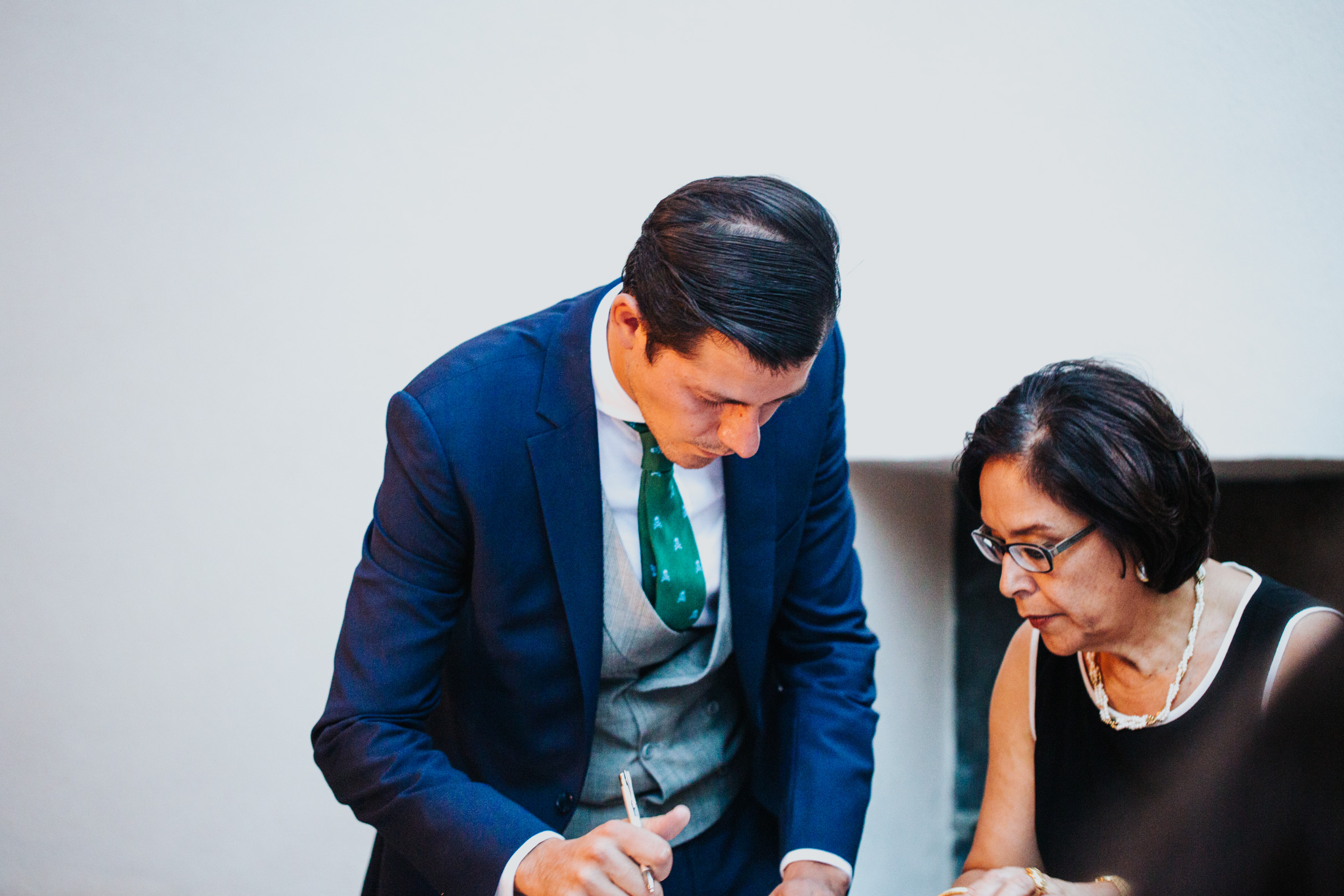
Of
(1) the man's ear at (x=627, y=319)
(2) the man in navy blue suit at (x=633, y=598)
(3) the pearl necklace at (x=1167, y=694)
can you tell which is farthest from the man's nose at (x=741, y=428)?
(3) the pearl necklace at (x=1167, y=694)

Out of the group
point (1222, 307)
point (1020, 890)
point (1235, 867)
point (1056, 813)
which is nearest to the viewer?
point (1235, 867)

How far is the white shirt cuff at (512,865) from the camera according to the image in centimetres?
125

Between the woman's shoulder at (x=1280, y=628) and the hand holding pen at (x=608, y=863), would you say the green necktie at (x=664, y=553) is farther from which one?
the woman's shoulder at (x=1280, y=628)

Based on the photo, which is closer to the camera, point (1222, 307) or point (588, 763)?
point (588, 763)

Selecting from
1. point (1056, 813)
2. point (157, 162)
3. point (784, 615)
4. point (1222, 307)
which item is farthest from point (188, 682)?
point (1222, 307)

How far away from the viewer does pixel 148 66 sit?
2.42 metres

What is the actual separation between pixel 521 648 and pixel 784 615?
1.51 ft

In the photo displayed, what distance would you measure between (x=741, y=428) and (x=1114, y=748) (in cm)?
84

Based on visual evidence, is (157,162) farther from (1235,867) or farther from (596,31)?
(1235,867)

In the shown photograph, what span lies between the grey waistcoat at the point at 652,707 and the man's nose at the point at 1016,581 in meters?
0.41

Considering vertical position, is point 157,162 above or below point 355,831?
above

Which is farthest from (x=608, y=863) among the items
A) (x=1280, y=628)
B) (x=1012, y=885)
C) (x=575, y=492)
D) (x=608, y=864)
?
(x=1280, y=628)

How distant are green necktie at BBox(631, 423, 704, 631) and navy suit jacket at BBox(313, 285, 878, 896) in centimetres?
7

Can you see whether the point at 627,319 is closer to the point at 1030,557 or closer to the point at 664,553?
the point at 664,553
